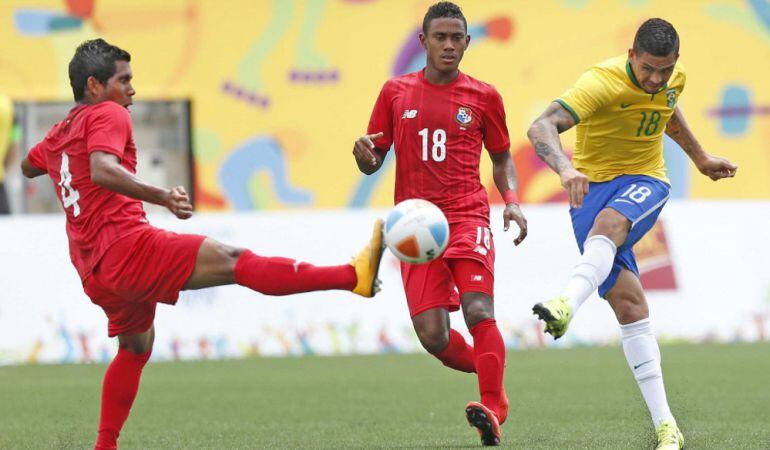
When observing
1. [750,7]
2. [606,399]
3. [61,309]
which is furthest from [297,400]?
[750,7]

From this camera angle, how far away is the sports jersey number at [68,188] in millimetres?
6348

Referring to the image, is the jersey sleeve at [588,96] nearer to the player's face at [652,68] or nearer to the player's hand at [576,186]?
the player's face at [652,68]

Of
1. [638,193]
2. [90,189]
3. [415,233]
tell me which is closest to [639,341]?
[638,193]

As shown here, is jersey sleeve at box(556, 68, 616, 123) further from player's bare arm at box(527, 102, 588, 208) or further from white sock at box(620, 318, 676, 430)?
white sock at box(620, 318, 676, 430)

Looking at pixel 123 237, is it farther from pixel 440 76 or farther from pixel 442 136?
pixel 440 76

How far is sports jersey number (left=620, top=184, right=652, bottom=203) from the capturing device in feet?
22.3

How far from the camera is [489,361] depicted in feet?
23.4

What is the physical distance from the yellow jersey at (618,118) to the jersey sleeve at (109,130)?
212 centimetres

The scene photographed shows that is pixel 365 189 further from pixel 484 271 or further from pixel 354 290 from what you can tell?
pixel 354 290

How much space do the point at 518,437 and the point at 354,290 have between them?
1.76 m

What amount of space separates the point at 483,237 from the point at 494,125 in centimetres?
68

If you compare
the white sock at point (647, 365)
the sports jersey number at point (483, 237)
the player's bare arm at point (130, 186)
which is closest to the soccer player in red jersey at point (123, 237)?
the player's bare arm at point (130, 186)

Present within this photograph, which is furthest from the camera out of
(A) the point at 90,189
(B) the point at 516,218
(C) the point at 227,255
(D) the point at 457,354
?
(D) the point at 457,354

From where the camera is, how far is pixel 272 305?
1385 centimetres
